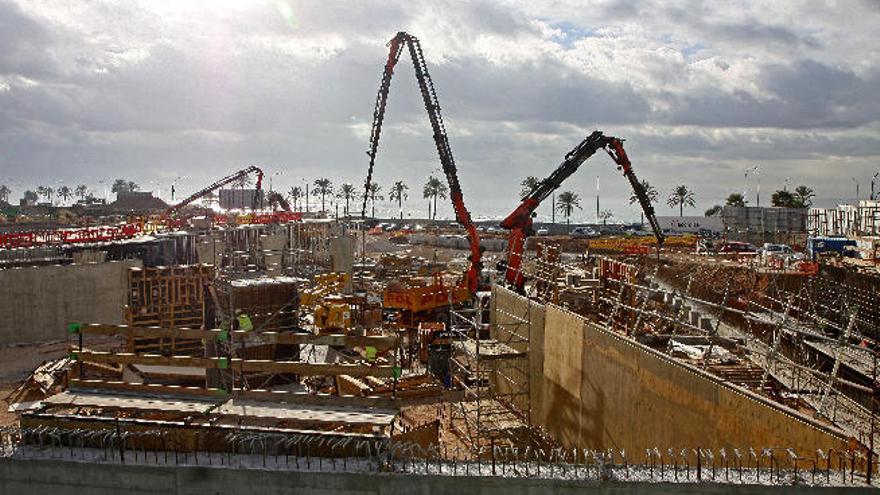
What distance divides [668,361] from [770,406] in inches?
98.4

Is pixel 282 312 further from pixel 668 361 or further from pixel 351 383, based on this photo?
pixel 668 361

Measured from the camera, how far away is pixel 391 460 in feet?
27.8

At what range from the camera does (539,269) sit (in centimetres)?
2345

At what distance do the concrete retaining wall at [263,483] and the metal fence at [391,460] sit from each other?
93 millimetres

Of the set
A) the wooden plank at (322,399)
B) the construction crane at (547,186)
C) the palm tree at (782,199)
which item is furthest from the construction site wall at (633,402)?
the palm tree at (782,199)

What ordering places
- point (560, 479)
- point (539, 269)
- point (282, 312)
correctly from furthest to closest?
1. point (539, 269)
2. point (282, 312)
3. point (560, 479)

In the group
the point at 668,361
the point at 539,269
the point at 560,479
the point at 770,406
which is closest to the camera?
the point at 560,479

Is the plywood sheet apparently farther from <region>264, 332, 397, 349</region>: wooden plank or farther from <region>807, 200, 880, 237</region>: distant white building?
<region>807, 200, 880, 237</region>: distant white building

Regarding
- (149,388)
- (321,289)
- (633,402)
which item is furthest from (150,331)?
(321,289)

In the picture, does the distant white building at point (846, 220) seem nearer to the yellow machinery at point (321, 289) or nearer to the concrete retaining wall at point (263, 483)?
the yellow machinery at point (321, 289)

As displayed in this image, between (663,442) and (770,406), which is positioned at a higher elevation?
(770,406)

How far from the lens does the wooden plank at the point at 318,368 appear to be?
9.59 m

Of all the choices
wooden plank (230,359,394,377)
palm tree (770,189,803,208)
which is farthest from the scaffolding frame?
palm tree (770,189,803,208)

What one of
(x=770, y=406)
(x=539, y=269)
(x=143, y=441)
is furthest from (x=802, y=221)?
(x=143, y=441)
